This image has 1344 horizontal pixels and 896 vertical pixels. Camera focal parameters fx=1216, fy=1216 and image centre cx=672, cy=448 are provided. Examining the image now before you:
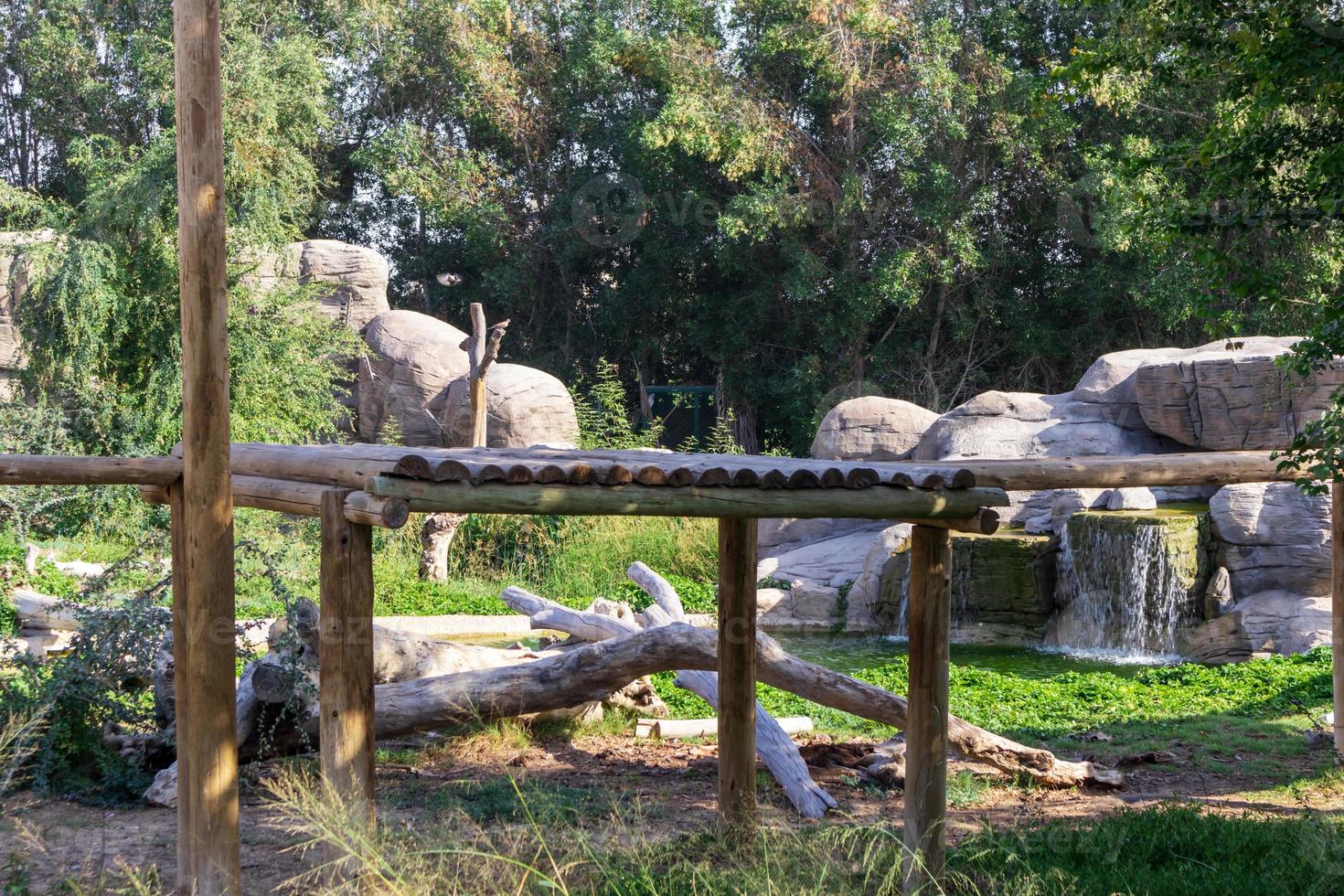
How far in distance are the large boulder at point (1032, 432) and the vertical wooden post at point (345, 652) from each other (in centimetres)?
1107

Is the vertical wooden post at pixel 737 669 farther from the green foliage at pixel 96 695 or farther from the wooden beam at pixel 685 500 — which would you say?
the green foliage at pixel 96 695

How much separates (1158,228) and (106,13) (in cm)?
2279

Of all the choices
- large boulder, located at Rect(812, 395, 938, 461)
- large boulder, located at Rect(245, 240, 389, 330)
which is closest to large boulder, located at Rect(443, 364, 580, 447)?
large boulder, located at Rect(245, 240, 389, 330)

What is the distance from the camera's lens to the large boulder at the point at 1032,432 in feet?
48.6

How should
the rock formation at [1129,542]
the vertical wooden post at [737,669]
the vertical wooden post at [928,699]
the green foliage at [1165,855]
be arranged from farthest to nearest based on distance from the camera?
the rock formation at [1129,542], the vertical wooden post at [737,669], the vertical wooden post at [928,699], the green foliage at [1165,855]

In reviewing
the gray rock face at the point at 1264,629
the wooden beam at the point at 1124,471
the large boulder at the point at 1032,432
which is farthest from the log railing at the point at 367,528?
the large boulder at the point at 1032,432

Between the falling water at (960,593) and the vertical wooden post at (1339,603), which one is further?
the falling water at (960,593)

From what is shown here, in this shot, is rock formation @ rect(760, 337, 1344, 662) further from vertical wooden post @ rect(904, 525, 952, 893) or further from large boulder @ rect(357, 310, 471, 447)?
vertical wooden post @ rect(904, 525, 952, 893)

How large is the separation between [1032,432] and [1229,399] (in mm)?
2253

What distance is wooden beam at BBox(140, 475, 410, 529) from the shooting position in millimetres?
3961

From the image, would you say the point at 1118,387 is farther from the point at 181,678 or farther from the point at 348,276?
the point at 181,678

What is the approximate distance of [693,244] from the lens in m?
23.3

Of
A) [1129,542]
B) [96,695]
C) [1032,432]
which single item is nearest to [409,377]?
[1032,432]

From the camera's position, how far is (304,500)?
4.75 metres
